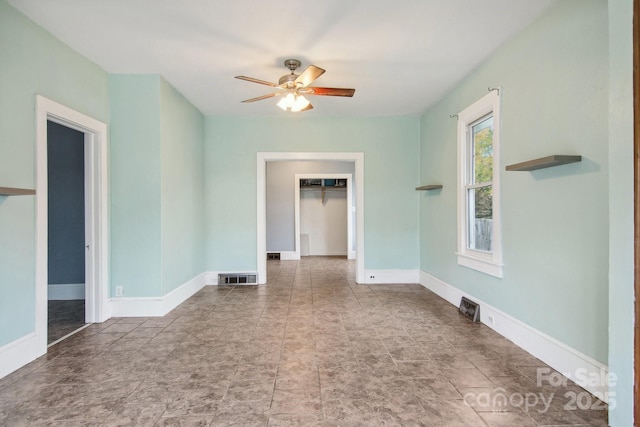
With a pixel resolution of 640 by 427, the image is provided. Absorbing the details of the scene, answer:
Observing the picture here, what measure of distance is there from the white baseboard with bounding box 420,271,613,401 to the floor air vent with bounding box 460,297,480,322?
0.14ft

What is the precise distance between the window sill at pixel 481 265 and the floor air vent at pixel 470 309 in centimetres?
39

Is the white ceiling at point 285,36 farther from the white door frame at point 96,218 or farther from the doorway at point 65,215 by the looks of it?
the doorway at point 65,215

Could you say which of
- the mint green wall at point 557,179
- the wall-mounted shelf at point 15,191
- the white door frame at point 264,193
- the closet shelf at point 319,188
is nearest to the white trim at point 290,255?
the closet shelf at point 319,188

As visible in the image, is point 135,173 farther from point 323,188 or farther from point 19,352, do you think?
point 323,188

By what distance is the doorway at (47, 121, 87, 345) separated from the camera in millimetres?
4359

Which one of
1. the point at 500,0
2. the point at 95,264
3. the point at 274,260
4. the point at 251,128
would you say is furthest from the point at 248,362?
the point at 274,260

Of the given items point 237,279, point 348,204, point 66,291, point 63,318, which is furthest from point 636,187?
point 348,204

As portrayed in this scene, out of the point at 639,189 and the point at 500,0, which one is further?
the point at 500,0

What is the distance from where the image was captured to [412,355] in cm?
264

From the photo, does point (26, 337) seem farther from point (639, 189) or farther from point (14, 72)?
point (639, 189)

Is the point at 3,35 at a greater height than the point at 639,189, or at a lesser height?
greater

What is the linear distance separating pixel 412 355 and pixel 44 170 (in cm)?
349

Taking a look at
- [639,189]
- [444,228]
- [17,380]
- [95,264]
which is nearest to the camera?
[639,189]

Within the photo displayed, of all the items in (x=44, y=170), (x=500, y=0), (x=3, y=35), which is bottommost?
(x=44, y=170)
